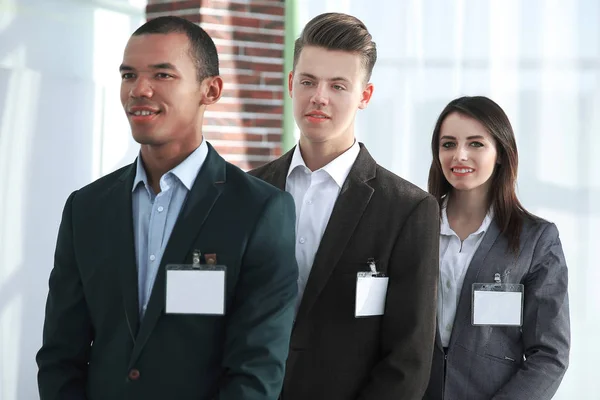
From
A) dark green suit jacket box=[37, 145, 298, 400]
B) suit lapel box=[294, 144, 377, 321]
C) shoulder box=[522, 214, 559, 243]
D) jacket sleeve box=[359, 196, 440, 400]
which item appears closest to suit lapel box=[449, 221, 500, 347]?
shoulder box=[522, 214, 559, 243]

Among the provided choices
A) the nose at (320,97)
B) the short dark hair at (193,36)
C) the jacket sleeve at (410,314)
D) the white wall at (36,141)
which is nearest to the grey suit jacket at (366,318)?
the jacket sleeve at (410,314)

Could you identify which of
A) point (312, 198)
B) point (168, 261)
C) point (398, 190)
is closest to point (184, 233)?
point (168, 261)

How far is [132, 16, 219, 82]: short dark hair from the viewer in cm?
189

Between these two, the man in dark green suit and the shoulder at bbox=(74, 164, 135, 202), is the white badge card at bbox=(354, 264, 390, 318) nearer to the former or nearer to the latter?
the man in dark green suit

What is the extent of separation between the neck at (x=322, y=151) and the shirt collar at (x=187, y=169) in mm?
433

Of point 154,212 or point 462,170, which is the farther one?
point 462,170

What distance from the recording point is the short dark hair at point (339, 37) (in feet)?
7.43

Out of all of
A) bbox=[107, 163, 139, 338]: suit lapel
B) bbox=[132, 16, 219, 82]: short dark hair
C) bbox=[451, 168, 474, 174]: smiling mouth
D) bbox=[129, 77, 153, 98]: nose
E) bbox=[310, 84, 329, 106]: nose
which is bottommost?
bbox=[107, 163, 139, 338]: suit lapel

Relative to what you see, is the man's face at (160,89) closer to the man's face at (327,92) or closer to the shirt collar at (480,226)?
the man's face at (327,92)

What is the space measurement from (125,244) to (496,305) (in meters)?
1.18

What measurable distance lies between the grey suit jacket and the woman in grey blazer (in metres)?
0.43

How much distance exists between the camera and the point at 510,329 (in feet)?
8.72

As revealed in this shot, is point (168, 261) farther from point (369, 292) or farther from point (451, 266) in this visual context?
point (451, 266)

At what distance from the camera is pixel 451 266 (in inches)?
105
